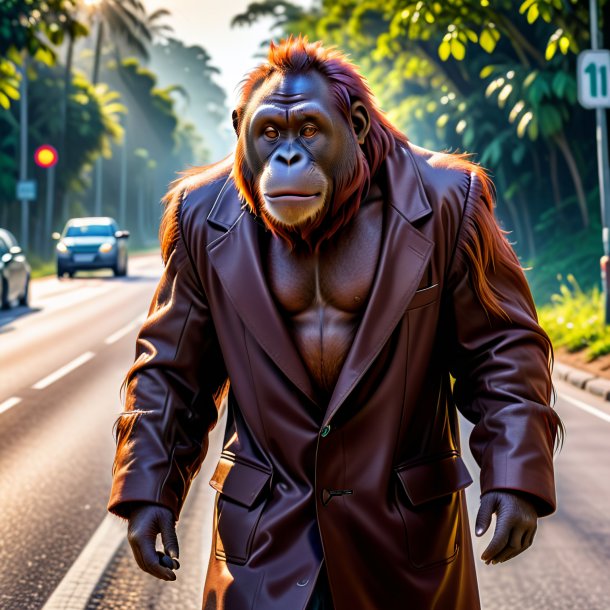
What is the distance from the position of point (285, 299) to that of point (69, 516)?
4.22 metres

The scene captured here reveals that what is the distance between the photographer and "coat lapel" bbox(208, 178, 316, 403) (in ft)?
8.00

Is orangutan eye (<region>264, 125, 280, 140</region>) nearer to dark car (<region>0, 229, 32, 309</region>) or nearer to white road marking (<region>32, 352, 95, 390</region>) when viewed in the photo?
white road marking (<region>32, 352, 95, 390</region>)

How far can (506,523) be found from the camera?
2.32 m

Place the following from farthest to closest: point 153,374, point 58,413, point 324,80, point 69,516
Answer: point 58,413 < point 69,516 < point 153,374 < point 324,80

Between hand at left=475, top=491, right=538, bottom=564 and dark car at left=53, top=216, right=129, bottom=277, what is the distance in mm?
29991

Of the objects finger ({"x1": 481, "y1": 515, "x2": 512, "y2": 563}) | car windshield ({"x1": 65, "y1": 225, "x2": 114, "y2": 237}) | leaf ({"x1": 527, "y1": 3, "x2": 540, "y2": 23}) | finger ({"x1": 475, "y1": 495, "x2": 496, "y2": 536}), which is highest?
leaf ({"x1": 527, "y1": 3, "x2": 540, "y2": 23})

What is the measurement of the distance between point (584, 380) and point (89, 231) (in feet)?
77.5

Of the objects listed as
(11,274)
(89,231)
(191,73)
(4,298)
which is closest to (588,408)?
(4,298)

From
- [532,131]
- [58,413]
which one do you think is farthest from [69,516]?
[532,131]

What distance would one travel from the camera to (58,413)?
10.2 m

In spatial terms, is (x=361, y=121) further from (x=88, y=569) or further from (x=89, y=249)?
(x=89, y=249)

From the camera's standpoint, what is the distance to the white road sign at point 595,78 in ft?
45.5

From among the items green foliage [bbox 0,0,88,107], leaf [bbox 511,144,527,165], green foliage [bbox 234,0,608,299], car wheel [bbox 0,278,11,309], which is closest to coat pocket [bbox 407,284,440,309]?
green foliage [bbox 0,0,88,107]

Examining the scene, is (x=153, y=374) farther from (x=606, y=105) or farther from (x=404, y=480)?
(x=606, y=105)
